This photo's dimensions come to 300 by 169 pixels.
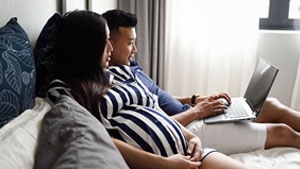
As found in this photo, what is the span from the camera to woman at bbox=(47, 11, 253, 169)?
1203mm

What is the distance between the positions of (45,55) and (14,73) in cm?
33

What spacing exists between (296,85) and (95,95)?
6.11ft

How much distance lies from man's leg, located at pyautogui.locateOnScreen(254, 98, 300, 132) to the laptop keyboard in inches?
6.1

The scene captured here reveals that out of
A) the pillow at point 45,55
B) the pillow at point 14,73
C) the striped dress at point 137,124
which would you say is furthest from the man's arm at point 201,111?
the pillow at point 14,73

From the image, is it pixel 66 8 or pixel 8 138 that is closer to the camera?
pixel 8 138

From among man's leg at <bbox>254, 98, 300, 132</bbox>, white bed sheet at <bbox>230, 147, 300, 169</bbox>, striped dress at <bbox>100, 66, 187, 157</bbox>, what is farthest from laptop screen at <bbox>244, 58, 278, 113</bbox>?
striped dress at <bbox>100, 66, 187, 157</bbox>

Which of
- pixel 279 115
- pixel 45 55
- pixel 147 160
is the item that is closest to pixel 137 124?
pixel 147 160

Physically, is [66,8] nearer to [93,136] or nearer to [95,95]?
[95,95]

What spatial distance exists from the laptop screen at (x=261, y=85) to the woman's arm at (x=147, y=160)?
0.62 m

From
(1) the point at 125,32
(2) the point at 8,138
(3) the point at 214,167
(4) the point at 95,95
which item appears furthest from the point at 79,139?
(1) the point at 125,32

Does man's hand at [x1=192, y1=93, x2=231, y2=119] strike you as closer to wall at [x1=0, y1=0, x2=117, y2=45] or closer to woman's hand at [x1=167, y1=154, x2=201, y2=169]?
woman's hand at [x1=167, y1=154, x2=201, y2=169]

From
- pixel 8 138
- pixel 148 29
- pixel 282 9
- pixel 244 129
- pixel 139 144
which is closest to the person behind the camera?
pixel 8 138

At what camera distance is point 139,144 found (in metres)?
1.22

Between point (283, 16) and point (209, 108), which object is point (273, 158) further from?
point (283, 16)
